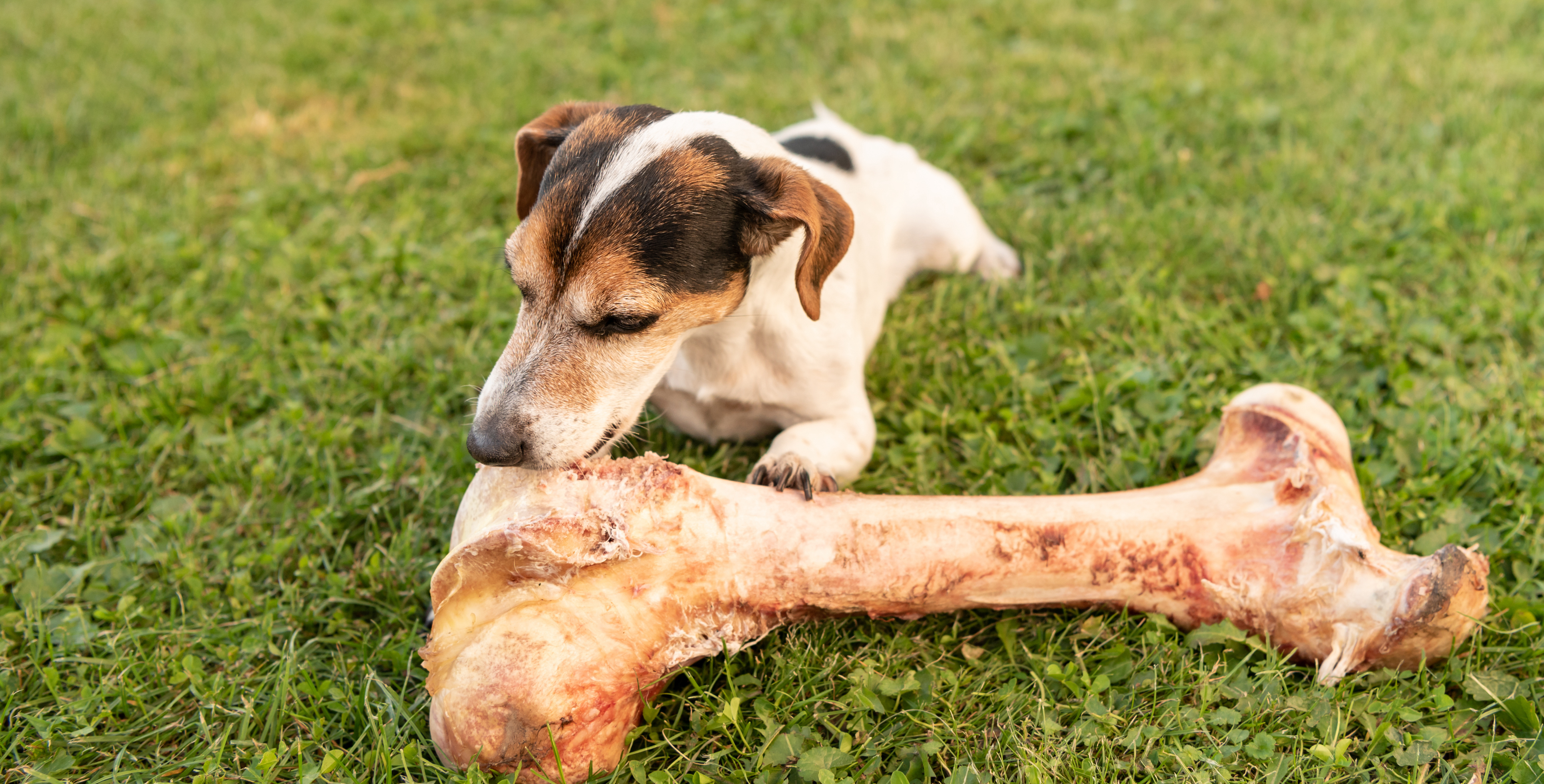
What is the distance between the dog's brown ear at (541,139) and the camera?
3.06m

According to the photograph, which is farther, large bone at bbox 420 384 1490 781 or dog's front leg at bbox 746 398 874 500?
dog's front leg at bbox 746 398 874 500

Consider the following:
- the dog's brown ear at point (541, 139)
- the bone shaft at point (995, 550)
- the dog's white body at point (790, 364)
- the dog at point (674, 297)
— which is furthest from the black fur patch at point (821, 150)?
the bone shaft at point (995, 550)

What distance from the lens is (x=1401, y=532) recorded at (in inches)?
120

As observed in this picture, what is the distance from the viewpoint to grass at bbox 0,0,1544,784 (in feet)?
8.07

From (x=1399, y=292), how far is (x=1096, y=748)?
2.84 metres

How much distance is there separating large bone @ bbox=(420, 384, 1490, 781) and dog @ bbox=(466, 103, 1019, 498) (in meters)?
0.22

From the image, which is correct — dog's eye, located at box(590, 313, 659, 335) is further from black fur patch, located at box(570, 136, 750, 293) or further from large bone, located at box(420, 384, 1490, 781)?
large bone, located at box(420, 384, 1490, 781)

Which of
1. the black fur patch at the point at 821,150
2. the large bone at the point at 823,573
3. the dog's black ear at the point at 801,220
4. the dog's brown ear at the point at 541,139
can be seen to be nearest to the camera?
the large bone at the point at 823,573

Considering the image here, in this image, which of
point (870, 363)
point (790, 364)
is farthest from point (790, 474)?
point (870, 363)

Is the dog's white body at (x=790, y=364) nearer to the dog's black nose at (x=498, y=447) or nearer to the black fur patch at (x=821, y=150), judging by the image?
the black fur patch at (x=821, y=150)

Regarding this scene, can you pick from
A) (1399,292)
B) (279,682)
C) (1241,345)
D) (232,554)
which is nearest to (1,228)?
(232,554)

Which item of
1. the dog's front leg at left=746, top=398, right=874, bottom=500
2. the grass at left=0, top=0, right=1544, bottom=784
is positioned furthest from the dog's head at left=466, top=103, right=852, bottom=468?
the grass at left=0, top=0, right=1544, bottom=784

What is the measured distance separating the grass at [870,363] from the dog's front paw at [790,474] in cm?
43

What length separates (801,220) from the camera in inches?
102
